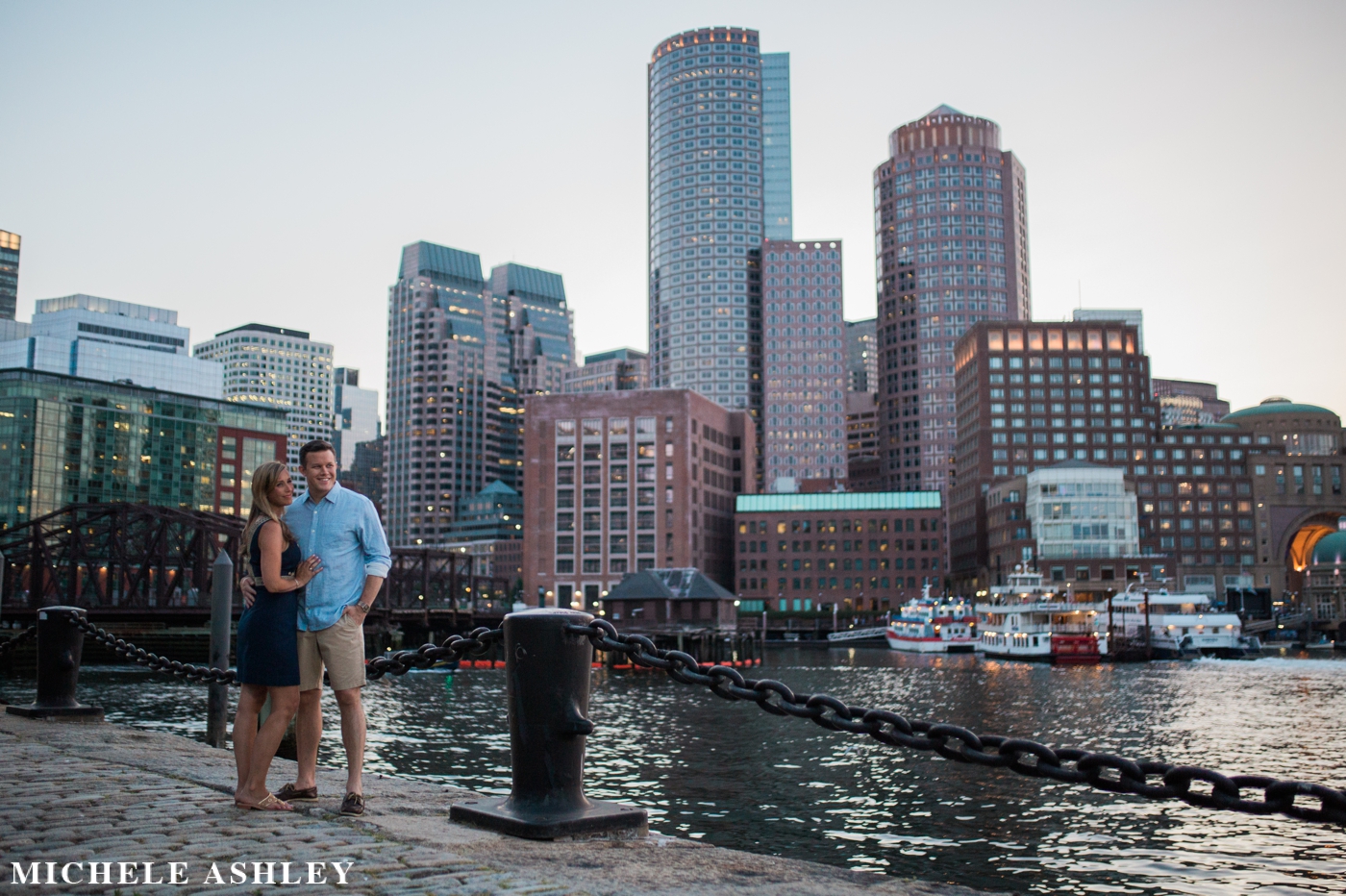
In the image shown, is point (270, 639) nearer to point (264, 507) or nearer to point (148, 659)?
point (264, 507)

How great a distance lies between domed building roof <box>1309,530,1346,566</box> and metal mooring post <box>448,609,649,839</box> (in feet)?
547

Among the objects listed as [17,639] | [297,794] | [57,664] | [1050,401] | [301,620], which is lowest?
[297,794]

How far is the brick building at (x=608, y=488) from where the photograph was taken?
14475 centimetres

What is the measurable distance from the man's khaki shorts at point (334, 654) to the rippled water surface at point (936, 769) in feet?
32.4

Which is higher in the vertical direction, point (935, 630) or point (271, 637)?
point (271, 637)

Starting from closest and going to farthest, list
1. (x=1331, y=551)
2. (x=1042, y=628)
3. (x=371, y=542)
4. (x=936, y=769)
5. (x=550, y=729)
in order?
1. (x=550, y=729)
2. (x=371, y=542)
3. (x=936, y=769)
4. (x=1042, y=628)
5. (x=1331, y=551)

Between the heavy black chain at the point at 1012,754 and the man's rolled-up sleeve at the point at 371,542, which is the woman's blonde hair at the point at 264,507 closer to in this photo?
the man's rolled-up sleeve at the point at 371,542

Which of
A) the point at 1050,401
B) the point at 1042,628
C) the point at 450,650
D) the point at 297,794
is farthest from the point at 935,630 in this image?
the point at 297,794

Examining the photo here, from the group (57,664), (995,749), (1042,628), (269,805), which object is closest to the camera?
(995,749)

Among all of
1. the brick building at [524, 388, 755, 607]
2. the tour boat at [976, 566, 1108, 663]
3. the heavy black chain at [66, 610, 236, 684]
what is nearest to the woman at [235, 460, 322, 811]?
the heavy black chain at [66, 610, 236, 684]

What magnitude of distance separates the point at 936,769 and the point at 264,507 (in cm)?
2138

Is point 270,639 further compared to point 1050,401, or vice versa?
point 1050,401

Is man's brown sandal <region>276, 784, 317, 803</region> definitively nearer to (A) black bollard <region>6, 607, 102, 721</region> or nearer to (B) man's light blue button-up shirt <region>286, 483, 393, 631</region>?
(B) man's light blue button-up shirt <region>286, 483, 393, 631</region>

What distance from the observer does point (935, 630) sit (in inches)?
4619
